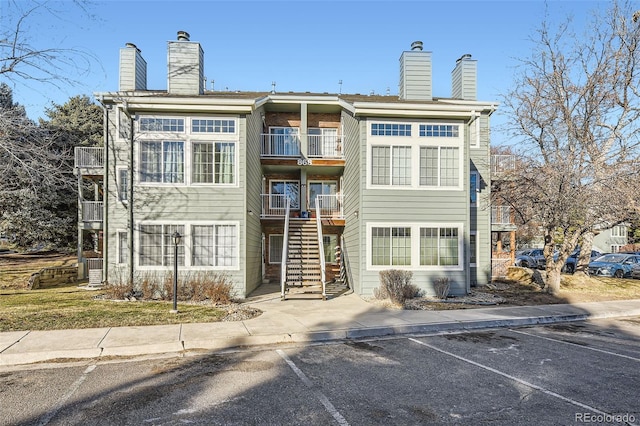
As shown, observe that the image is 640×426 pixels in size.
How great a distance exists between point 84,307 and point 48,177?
3889 millimetres

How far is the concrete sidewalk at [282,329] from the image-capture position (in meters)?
7.23

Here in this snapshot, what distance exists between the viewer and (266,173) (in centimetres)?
2000

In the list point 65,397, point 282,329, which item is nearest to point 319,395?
point 65,397

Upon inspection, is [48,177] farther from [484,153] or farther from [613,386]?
[484,153]

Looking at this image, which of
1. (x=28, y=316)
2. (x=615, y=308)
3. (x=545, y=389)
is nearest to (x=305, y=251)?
(x=28, y=316)

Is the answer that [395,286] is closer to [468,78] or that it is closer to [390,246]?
[390,246]

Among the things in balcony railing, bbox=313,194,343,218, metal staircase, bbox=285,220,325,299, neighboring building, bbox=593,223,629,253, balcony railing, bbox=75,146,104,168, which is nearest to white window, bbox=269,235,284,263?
metal staircase, bbox=285,220,325,299

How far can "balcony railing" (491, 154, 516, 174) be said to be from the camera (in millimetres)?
17534

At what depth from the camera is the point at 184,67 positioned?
55.4ft

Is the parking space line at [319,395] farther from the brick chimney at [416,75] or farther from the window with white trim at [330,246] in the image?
the brick chimney at [416,75]

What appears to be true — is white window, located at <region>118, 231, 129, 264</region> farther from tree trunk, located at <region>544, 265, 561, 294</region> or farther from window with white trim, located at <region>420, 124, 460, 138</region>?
tree trunk, located at <region>544, 265, 561, 294</region>

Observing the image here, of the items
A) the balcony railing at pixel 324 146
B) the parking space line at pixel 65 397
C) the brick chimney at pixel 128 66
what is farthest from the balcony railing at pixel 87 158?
the parking space line at pixel 65 397

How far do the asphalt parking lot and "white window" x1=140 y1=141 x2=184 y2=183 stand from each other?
26.8ft

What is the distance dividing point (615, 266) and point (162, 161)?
24897 millimetres
